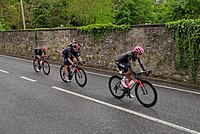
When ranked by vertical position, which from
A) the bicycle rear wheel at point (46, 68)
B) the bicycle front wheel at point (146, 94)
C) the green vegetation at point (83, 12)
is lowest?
the bicycle front wheel at point (146, 94)

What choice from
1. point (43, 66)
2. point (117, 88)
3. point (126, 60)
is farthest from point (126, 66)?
point (43, 66)

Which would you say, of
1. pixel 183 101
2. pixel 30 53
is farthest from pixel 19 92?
pixel 30 53

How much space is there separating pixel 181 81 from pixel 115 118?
4.79 m

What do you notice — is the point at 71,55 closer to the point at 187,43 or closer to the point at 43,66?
the point at 43,66

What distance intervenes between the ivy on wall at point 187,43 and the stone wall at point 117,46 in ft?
1.05

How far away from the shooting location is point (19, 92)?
8555mm

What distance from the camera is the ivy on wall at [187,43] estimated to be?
8984mm

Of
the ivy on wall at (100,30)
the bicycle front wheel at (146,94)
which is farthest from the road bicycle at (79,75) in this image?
the ivy on wall at (100,30)

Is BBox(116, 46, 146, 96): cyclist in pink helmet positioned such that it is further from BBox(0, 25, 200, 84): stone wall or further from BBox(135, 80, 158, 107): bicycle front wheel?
BBox(0, 25, 200, 84): stone wall

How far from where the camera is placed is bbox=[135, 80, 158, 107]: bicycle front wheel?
6.57m

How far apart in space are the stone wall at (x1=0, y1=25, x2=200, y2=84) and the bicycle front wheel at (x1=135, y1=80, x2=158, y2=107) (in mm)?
3293

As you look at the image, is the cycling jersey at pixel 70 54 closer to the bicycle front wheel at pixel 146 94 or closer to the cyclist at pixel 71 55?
the cyclist at pixel 71 55

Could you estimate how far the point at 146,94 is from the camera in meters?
6.72

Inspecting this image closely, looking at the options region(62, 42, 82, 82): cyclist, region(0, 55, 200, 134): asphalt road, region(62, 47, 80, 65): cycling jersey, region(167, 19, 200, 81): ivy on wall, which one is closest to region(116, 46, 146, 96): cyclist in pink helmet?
region(0, 55, 200, 134): asphalt road
